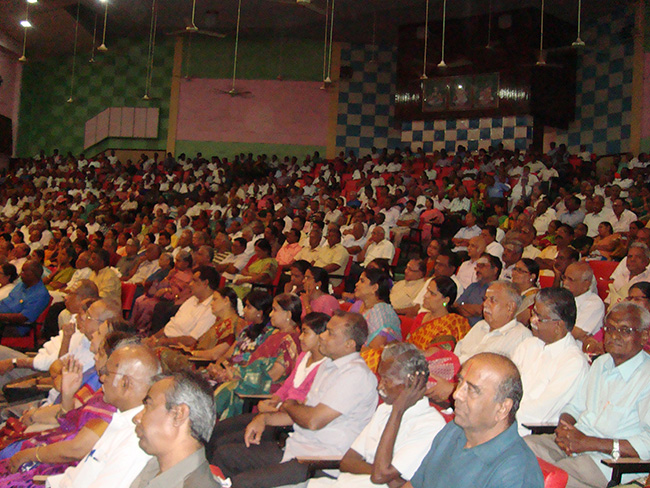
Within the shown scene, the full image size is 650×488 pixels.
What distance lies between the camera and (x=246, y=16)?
13773 millimetres

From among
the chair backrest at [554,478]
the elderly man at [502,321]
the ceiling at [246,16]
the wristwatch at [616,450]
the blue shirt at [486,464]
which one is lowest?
the wristwatch at [616,450]

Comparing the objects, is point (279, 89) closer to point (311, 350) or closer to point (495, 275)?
point (495, 275)

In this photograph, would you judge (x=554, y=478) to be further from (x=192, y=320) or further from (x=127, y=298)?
(x=127, y=298)

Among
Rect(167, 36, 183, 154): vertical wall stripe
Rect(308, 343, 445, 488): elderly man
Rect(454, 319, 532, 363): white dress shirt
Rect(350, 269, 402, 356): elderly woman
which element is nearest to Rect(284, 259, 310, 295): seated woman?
Rect(350, 269, 402, 356): elderly woman

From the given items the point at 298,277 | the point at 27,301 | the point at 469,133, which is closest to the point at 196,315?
the point at 298,277

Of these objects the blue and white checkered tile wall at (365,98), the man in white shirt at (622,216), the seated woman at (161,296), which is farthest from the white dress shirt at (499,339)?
the blue and white checkered tile wall at (365,98)

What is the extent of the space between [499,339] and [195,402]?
1.74 metres

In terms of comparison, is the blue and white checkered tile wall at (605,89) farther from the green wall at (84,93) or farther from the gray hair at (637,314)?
the gray hair at (637,314)

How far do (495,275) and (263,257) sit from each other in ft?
9.58

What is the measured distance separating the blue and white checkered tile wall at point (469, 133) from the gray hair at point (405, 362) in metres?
11.0

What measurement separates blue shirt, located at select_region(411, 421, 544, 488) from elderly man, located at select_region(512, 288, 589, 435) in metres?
0.89

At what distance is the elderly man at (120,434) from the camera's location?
1986 mm

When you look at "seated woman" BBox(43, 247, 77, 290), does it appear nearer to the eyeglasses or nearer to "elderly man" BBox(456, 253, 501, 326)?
"elderly man" BBox(456, 253, 501, 326)

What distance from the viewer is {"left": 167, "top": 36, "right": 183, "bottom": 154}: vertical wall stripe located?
15.5m
